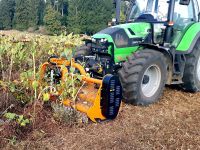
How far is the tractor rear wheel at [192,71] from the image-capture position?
6258 millimetres

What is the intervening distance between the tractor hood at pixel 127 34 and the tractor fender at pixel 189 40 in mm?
752

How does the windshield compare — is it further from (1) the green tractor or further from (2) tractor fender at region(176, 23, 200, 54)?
(2) tractor fender at region(176, 23, 200, 54)

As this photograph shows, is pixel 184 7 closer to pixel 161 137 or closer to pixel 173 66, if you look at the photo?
pixel 173 66

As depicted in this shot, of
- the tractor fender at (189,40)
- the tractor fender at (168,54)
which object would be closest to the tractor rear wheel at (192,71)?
the tractor fender at (189,40)

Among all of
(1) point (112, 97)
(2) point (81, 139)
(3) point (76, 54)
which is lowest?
(2) point (81, 139)

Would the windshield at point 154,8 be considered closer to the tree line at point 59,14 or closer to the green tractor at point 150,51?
the green tractor at point 150,51

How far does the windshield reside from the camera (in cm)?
623

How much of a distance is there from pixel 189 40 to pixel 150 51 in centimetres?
124

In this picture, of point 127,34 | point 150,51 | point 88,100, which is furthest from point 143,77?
point 88,100

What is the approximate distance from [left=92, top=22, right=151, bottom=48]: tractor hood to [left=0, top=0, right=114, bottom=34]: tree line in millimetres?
42702

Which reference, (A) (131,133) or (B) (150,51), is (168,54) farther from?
(A) (131,133)

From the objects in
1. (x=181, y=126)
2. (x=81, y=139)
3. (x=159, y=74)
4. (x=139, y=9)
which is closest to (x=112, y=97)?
(x=81, y=139)

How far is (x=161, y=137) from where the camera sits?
4.20 m

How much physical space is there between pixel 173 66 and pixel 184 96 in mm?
739
